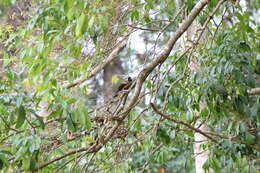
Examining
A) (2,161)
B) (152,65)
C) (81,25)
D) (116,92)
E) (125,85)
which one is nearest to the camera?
(81,25)

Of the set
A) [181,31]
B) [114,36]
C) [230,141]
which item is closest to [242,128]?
[230,141]

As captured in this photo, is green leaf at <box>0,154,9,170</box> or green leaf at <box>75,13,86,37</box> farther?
green leaf at <box>0,154,9,170</box>

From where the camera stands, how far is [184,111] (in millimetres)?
2664

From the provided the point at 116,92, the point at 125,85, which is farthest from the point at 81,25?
the point at 125,85

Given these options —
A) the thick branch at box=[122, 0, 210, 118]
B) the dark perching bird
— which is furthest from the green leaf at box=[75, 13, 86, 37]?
the dark perching bird

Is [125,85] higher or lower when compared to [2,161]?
higher

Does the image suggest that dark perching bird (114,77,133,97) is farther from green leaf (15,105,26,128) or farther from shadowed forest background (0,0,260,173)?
green leaf (15,105,26,128)

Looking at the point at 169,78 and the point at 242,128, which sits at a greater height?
the point at 169,78

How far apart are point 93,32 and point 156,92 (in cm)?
48

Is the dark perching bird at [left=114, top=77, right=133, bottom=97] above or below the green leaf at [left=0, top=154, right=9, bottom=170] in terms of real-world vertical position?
above

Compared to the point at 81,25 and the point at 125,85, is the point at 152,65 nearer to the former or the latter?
the point at 125,85

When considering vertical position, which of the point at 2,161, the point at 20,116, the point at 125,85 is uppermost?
the point at 125,85

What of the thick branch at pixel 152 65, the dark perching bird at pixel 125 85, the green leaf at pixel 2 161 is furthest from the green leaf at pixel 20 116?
the dark perching bird at pixel 125 85

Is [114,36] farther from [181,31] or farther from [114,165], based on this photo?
[114,165]
